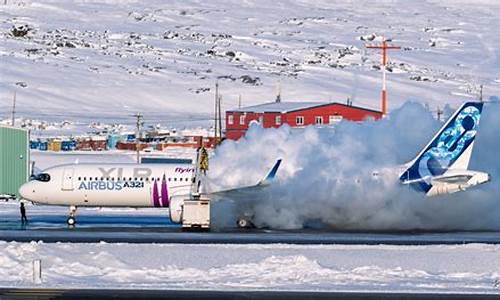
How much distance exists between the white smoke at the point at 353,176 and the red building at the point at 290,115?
53.0 m

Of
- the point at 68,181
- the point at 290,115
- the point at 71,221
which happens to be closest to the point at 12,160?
the point at 68,181

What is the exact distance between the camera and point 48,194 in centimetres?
6669

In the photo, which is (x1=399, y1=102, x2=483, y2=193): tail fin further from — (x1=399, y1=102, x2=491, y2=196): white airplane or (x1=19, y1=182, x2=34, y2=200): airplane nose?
(x1=19, y1=182, x2=34, y2=200): airplane nose

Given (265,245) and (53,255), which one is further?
(265,245)

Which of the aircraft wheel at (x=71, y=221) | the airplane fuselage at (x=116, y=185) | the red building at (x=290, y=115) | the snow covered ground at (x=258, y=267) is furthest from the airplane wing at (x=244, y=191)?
the red building at (x=290, y=115)

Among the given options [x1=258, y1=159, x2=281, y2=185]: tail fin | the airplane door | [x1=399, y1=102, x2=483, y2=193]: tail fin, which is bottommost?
the airplane door

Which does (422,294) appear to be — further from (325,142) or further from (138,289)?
(325,142)

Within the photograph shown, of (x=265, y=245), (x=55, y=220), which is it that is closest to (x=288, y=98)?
(x=55, y=220)

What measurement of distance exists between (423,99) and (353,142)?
408 feet

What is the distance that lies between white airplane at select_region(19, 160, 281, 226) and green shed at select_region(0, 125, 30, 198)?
24.8 metres

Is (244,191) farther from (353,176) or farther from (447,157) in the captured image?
(447,157)

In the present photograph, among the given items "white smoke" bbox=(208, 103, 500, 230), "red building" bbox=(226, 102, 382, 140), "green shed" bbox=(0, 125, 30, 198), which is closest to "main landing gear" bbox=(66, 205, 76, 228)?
"white smoke" bbox=(208, 103, 500, 230)

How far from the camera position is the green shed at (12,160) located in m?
91.1

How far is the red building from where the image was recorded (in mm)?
121125
